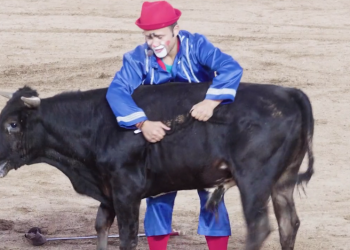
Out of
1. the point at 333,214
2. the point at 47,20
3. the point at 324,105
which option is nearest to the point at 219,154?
the point at 333,214

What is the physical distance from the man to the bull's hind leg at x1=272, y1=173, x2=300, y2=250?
0.41 metres

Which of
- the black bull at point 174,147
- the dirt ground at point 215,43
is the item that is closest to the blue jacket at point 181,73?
the black bull at point 174,147

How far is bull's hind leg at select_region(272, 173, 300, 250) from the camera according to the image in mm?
6234

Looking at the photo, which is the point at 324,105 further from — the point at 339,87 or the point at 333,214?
the point at 333,214

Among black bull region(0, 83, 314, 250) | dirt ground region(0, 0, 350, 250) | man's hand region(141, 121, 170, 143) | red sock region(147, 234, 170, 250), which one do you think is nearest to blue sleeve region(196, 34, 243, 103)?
black bull region(0, 83, 314, 250)

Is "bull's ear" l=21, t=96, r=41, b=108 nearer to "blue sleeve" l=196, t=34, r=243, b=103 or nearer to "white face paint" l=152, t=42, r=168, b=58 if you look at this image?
"white face paint" l=152, t=42, r=168, b=58

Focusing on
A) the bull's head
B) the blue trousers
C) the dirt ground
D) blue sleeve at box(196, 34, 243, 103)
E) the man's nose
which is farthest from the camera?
the dirt ground

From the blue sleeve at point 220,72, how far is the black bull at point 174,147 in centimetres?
12

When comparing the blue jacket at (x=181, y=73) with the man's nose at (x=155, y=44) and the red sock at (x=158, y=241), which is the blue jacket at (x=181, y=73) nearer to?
the man's nose at (x=155, y=44)

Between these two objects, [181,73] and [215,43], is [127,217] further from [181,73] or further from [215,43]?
[215,43]

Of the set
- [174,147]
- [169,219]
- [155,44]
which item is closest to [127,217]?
[169,219]

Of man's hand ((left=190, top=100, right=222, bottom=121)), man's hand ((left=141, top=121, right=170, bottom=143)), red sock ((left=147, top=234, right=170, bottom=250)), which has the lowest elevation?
red sock ((left=147, top=234, right=170, bottom=250))

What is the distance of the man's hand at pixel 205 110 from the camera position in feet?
19.4

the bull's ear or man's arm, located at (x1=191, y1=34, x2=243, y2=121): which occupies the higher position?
man's arm, located at (x1=191, y1=34, x2=243, y2=121)
